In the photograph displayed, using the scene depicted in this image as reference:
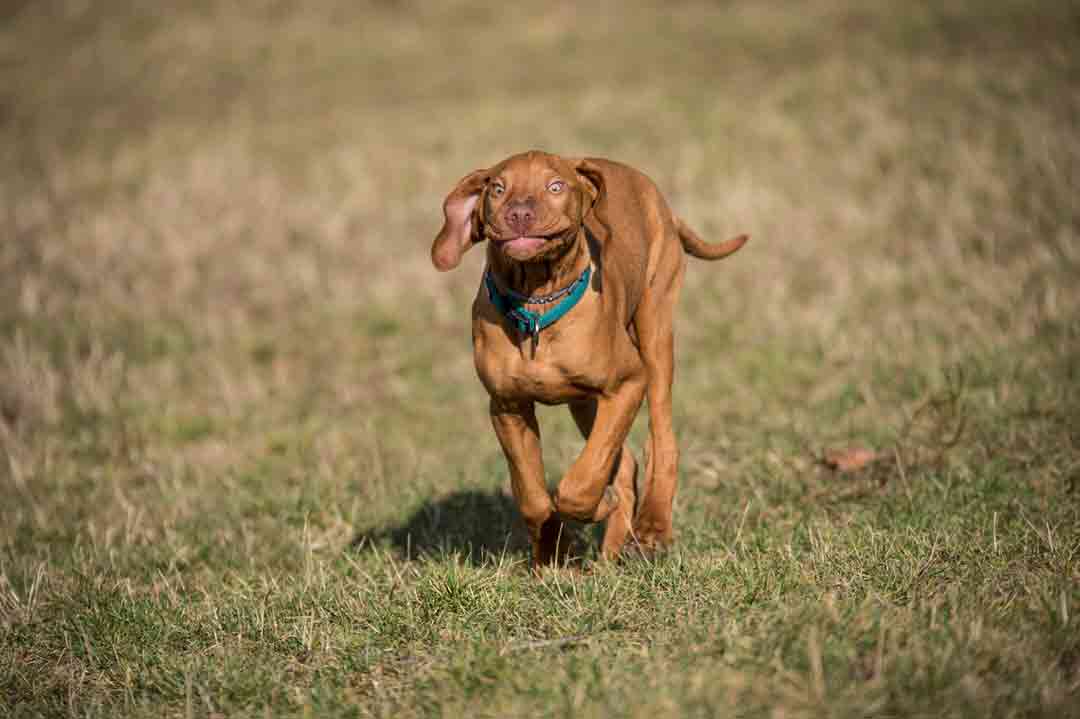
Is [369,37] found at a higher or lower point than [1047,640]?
higher

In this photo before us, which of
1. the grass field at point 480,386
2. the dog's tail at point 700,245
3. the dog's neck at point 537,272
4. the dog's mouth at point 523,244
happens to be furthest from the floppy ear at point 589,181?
the grass field at point 480,386

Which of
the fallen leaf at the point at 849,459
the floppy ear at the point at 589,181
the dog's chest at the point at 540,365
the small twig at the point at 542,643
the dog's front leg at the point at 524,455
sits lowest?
the small twig at the point at 542,643

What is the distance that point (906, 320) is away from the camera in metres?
9.87

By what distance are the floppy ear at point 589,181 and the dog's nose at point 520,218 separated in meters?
0.40

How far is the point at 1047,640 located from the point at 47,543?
5134 millimetres

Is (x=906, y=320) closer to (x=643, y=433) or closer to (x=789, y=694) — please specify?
(x=643, y=433)

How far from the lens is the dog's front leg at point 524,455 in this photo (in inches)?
205

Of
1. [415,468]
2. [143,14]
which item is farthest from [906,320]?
[143,14]

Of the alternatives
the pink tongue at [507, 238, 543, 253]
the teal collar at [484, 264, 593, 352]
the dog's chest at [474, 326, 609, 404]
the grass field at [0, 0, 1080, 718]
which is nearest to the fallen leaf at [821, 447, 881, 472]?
the grass field at [0, 0, 1080, 718]

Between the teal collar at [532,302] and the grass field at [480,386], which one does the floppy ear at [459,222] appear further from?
the grass field at [480,386]

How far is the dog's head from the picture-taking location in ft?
15.2

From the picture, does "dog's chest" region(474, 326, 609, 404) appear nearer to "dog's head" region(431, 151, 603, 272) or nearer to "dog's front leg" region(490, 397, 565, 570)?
"dog's front leg" region(490, 397, 565, 570)

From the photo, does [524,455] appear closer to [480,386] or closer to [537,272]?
[537,272]

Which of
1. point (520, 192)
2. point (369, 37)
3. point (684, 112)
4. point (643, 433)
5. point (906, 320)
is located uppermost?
point (369, 37)
